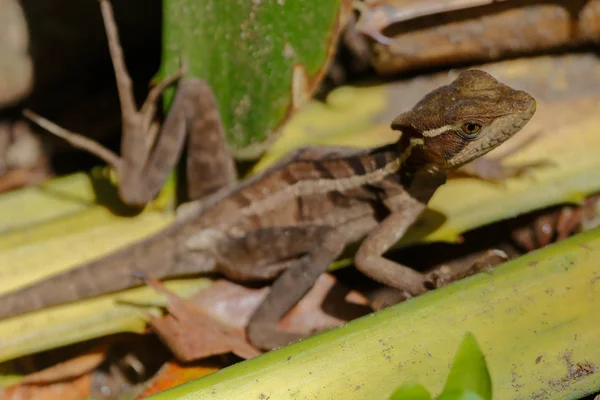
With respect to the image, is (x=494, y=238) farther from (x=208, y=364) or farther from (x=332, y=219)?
(x=208, y=364)

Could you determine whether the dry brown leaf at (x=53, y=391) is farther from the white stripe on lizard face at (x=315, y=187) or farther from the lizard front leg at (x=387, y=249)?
the lizard front leg at (x=387, y=249)

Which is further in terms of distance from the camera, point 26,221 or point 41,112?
point 41,112

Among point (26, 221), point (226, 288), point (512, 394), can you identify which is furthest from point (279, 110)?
point (512, 394)

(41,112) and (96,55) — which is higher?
(96,55)

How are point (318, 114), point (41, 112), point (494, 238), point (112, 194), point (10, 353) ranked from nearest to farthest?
point (10, 353) → point (494, 238) → point (112, 194) → point (318, 114) → point (41, 112)

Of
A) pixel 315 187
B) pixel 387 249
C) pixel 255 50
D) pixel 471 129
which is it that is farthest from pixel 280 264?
pixel 471 129

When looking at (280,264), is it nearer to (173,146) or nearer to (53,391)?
(173,146)

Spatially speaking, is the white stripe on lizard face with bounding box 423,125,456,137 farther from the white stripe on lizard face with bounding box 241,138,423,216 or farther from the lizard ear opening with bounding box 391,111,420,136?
the white stripe on lizard face with bounding box 241,138,423,216

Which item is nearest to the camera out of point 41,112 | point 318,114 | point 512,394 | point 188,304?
point 512,394
